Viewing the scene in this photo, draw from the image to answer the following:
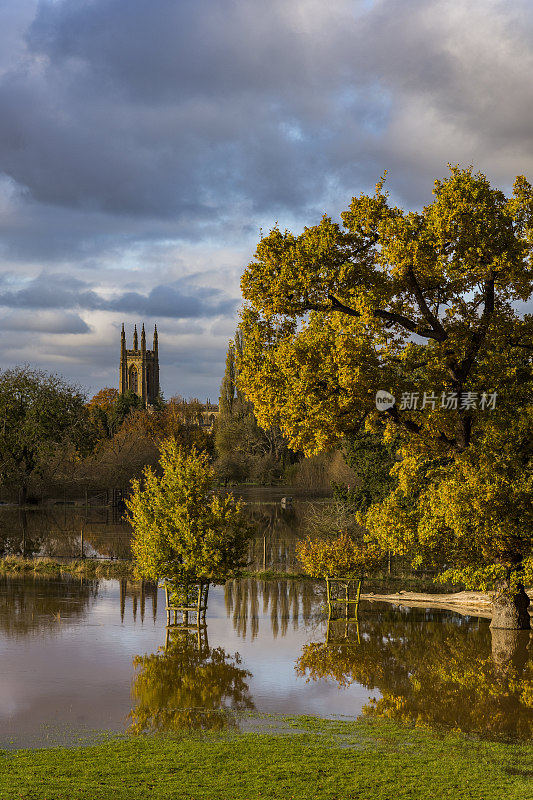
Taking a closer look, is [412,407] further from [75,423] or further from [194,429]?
[194,429]

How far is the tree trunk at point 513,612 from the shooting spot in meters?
22.2

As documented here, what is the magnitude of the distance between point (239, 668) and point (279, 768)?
6.61 meters

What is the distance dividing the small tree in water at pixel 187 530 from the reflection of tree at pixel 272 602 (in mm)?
2121

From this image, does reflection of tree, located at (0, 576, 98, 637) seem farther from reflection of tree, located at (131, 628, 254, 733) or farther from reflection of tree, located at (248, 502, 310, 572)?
reflection of tree, located at (248, 502, 310, 572)

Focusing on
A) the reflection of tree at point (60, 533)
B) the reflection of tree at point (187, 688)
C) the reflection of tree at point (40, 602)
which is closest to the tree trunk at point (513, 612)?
the reflection of tree at point (187, 688)

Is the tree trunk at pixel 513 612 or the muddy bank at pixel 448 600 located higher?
the tree trunk at pixel 513 612

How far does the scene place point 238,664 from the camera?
17.2 metres

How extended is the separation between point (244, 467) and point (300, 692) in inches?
2659

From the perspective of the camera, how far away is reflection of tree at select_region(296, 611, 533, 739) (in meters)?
13.9

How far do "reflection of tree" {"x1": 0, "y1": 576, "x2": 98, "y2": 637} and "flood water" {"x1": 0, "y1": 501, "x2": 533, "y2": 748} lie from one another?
54 mm

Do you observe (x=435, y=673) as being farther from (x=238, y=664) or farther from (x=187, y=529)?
(x=187, y=529)

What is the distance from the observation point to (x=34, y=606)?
77.2 ft

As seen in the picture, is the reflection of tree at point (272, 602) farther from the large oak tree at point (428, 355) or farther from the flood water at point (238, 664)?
the large oak tree at point (428, 355)

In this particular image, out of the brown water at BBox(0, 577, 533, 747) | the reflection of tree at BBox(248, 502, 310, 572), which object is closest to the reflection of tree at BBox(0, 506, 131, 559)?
the reflection of tree at BBox(248, 502, 310, 572)
